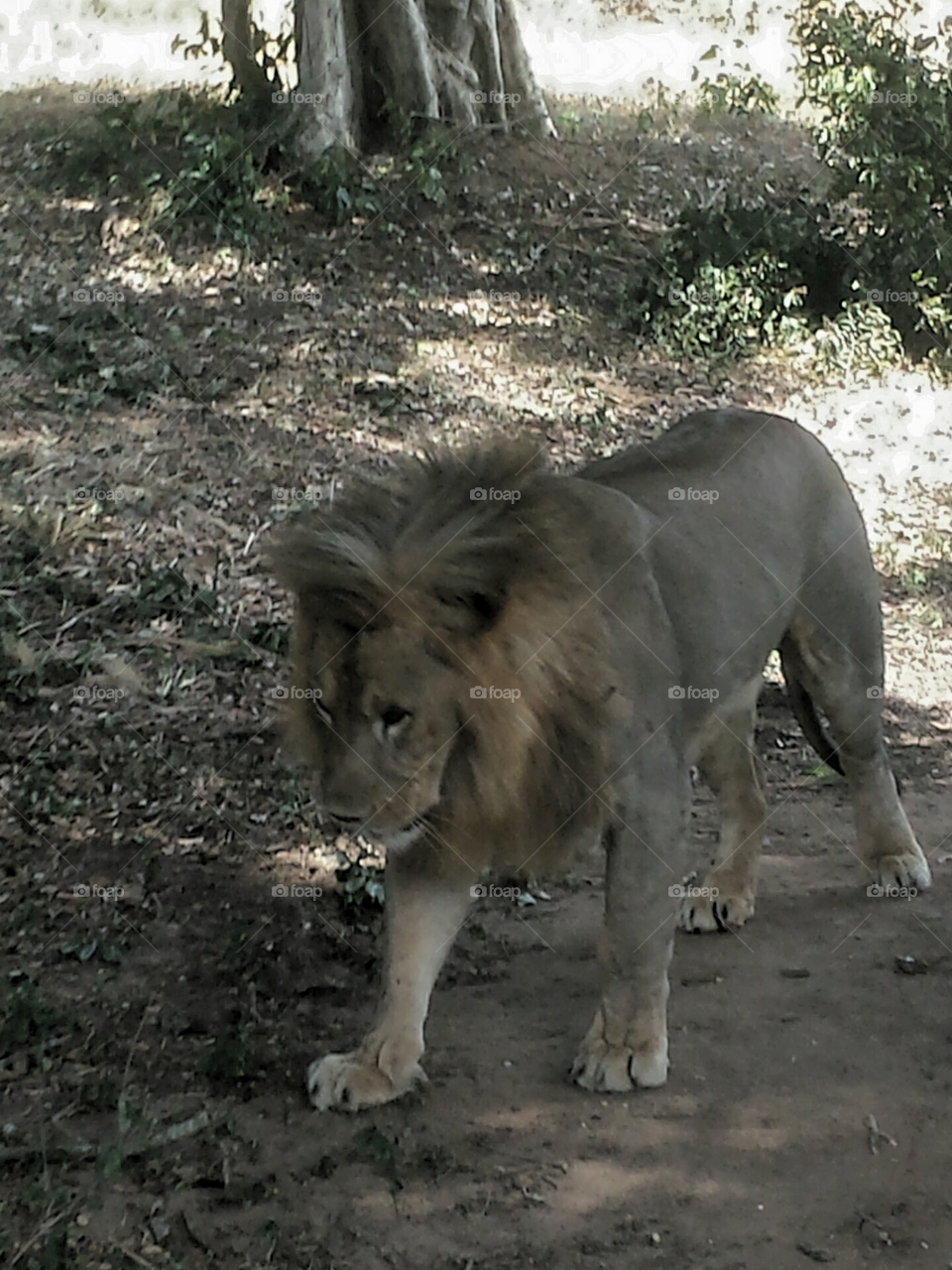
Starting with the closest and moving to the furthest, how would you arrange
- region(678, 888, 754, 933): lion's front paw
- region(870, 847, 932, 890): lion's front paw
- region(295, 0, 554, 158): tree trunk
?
region(678, 888, 754, 933): lion's front paw, region(870, 847, 932, 890): lion's front paw, region(295, 0, 554, 158): tree trunk

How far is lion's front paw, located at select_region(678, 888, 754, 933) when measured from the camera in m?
4.73

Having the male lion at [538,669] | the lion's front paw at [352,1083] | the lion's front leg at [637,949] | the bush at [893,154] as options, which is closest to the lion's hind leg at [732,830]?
the male lion at [538,669]

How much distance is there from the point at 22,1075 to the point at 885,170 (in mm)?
7985

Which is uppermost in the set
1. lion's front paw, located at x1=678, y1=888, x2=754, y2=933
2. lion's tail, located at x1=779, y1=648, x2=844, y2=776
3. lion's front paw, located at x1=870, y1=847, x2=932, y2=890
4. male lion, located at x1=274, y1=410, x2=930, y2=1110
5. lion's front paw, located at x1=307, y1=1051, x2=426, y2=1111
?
male lion, located at x1=274, y1=410, x2=930, y2=1110

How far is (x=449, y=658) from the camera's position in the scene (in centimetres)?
326

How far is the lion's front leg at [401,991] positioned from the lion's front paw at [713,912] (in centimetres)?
124

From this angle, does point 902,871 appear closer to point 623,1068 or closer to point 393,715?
point 623,1068

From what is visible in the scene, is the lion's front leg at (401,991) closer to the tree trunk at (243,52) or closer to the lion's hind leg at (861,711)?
the lion's hind leg at (861,711)

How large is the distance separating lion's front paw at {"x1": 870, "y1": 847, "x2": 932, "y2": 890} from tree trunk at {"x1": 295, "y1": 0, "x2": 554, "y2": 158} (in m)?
6.10

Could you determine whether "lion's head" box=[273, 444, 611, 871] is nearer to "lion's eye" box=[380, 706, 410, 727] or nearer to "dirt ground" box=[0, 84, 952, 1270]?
"lion's eye" box=[380, 706, 410, 727]

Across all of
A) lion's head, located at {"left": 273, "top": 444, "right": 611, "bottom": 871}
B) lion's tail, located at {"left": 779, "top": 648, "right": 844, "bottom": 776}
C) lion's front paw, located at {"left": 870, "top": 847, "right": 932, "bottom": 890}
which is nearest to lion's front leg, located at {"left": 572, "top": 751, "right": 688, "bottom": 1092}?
lion's head, located at {"left": 273, "top": 444, "right": 611, "bottom": 871}

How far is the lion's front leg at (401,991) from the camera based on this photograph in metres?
3.63

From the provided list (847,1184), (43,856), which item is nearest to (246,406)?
(43,856)

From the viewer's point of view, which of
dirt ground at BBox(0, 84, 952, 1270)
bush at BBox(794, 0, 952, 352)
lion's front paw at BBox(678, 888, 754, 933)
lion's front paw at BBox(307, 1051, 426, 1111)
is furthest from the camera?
bush at BBox(794, 0, 952, 352)
